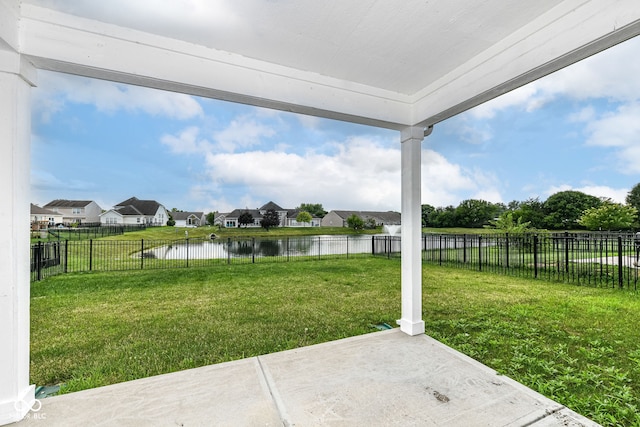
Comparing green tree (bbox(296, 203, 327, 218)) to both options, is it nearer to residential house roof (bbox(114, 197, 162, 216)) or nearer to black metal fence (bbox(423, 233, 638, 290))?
black metal fence (bbox(423, 233, 638, 290))

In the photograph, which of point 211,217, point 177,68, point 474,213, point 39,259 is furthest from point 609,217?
point 39,259

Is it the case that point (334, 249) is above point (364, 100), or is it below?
below

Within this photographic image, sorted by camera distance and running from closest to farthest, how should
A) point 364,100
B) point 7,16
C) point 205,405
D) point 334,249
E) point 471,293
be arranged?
point 7,16
point 205,405
point 364,100
point 471,293
point 334,249

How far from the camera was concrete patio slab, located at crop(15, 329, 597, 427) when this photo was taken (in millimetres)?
1555

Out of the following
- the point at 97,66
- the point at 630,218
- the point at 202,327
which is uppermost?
the point at 97,66

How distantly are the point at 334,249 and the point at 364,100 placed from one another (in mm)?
8630

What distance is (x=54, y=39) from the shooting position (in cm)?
151

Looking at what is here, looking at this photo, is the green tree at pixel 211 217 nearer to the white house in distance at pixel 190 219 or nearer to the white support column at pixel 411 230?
the white house in distance at pixel 190 219

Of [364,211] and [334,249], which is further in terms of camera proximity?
[364,211]

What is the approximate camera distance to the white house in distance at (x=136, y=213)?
362 inches

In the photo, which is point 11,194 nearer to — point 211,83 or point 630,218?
point 211,83

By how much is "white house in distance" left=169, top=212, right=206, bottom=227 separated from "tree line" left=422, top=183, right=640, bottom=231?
9732 mm

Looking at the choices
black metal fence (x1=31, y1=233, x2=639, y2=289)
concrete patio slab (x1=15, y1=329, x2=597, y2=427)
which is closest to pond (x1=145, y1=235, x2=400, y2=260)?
black metal fence (x1=31, y1=233, x2=639, y2=289)

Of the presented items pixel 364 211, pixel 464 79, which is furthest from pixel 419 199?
pixel 364 211
